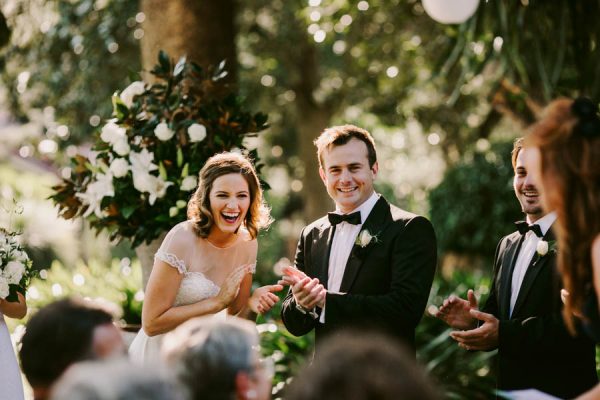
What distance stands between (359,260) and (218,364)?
1.54 metres

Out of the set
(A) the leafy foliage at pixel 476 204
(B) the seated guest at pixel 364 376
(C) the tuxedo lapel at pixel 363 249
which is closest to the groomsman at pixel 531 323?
(C) the tuxedo lapel at pixel 363 249

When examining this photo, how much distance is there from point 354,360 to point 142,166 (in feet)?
9.89

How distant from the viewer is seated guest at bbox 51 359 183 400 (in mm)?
1755

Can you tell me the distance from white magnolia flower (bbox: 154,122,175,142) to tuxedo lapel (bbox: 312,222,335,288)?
4.33 ft

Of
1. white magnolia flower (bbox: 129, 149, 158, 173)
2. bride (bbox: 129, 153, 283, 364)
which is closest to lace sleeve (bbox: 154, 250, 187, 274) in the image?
bride (bbox: 129, 153, 283, 364)

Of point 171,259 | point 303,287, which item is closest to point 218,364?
point 303,287

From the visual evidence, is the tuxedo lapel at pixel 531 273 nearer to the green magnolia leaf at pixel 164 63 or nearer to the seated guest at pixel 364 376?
the seated guest at pixel 364 376

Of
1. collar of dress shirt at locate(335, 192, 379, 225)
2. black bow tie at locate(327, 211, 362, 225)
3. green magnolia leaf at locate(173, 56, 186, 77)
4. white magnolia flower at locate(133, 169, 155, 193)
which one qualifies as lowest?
black bow tie at locate(327, 211, 362, 225)

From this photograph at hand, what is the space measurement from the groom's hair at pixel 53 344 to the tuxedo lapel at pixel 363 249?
1430mm

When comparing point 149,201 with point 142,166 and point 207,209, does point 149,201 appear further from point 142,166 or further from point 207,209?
point 207,209

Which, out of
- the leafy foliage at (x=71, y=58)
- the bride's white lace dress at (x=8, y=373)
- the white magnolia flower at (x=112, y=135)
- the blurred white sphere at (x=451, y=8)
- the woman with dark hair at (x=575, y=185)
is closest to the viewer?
the woman with dark hair at (x=575, y=185)

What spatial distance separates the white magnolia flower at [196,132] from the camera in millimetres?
4531

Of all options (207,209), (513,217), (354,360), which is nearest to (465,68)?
(207,209)

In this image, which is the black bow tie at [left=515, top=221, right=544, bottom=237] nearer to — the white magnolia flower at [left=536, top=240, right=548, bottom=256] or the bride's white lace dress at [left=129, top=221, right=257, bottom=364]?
the white magnolia flower at [left=536, top=240, right=548, bottom=256]
